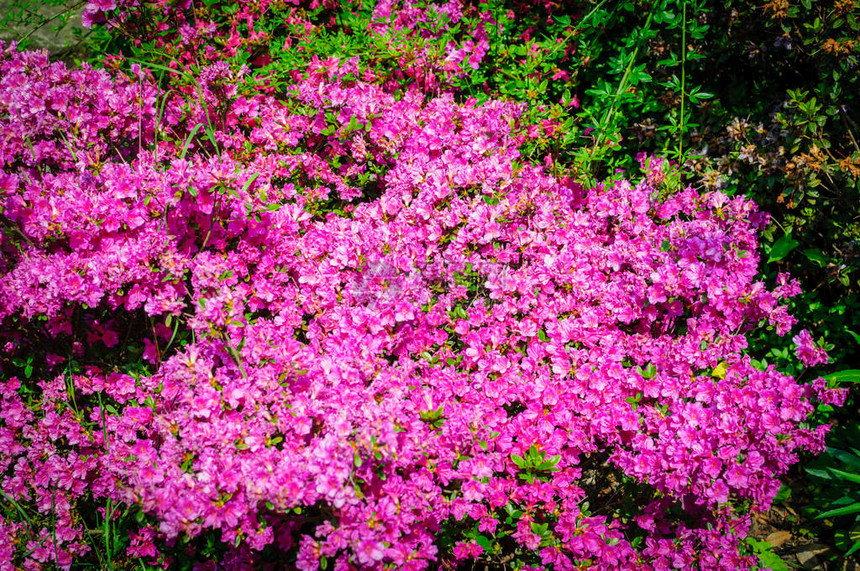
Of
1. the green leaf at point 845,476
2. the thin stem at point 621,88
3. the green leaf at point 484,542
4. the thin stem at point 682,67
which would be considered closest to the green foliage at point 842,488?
the green leaf at point 845,476

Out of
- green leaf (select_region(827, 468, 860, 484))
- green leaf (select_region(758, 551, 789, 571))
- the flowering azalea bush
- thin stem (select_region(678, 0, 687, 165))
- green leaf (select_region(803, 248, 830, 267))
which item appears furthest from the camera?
thin stem (select_region(678, 0, 687, 165))

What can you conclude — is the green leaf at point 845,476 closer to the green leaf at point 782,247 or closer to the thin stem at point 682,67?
the green leaf at point 782,247

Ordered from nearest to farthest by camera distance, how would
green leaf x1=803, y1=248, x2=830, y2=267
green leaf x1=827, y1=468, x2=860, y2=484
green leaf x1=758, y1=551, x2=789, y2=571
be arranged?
1. green leaf x1=827, y1=468, x2=860, y2=484
2. green leaf x1=758, y1=551, x2=789, y2=571
3. green leaf x1=803, y1=248, x2=830, y2=267

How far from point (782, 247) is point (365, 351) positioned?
7.16 feet

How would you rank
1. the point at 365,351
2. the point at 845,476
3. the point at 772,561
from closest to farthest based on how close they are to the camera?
1. the point at 365,351
2. the point at 845,476
3. the point at 772,561

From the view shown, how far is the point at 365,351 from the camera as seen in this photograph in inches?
81.2

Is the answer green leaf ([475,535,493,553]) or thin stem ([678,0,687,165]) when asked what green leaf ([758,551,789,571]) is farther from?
thin stem ([678,0,687,165])

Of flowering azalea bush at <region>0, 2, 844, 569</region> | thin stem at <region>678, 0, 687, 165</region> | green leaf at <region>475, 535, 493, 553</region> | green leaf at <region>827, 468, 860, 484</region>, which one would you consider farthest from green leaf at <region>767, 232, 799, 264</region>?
green leaf at <region>475, 535, 493, 553</region>

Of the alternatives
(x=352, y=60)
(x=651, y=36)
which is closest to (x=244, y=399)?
(x=352, y=60)

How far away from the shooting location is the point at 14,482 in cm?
215

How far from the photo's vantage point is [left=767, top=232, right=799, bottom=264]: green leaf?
2561 mm

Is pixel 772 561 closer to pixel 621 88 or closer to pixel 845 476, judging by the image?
pixel 845 476

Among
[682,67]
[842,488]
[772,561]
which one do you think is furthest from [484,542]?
[682,67]

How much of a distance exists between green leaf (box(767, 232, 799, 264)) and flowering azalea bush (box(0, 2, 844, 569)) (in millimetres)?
371
